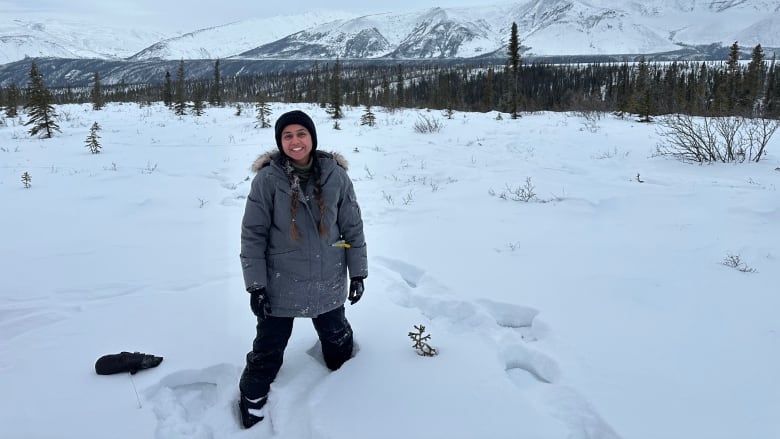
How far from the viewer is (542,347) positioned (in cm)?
302

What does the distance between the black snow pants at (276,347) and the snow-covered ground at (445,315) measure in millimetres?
120

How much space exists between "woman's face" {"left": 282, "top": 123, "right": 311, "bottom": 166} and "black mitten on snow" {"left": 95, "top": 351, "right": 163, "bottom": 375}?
1721mm

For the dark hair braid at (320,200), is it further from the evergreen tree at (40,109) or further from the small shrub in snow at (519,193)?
the evergreen tree at (40,109)

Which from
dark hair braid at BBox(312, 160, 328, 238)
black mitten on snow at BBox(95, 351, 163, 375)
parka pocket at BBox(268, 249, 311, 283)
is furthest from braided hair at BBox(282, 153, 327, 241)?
black mitten on snow at BBox(95, 351, 163, 375)

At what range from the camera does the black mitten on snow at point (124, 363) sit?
2.85 meters

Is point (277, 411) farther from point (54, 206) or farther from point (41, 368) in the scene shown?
point (54, 206)

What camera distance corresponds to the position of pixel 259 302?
2518mm

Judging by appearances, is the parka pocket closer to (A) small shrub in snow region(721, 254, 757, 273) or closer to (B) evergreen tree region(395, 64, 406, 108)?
(A) small shrub in snow region(721, 254, 757, 273)

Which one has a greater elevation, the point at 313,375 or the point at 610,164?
the point at 610,164

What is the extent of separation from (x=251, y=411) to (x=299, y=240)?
3.43ft

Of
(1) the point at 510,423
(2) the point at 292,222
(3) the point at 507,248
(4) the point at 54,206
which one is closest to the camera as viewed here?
(1) the point at 510,423

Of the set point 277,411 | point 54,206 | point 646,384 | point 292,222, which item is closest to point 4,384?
point 277,411

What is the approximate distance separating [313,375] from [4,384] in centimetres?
193

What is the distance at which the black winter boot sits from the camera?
254 cm
